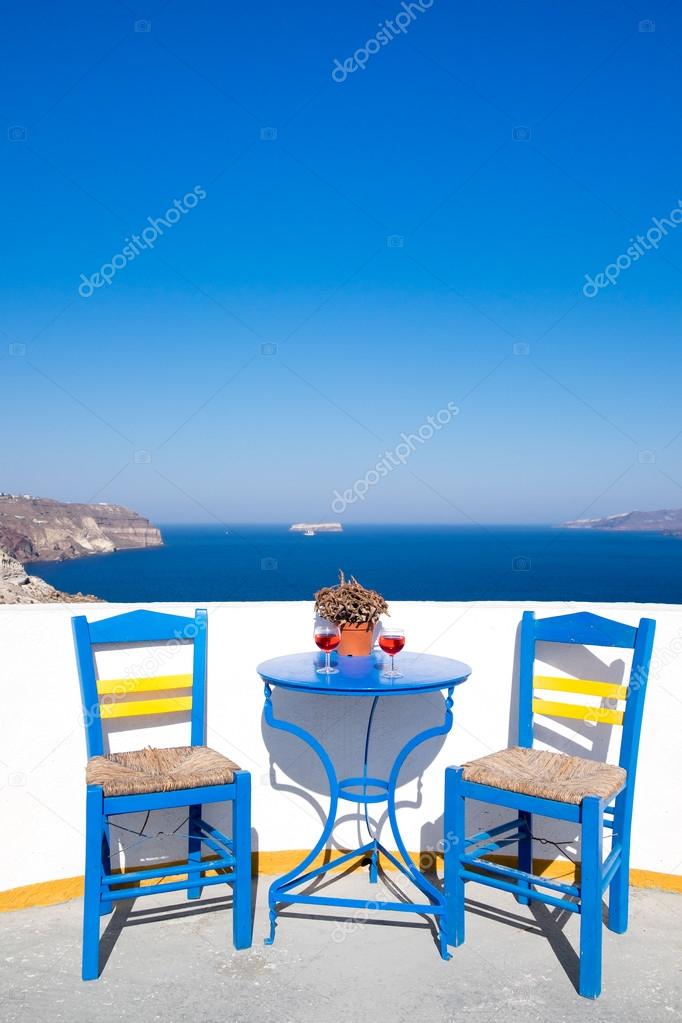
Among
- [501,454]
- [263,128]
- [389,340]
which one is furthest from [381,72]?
[501,454]

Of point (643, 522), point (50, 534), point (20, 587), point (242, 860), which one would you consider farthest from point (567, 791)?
point (643, 522)

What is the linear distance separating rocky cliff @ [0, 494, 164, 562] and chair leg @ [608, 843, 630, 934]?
2913 cm

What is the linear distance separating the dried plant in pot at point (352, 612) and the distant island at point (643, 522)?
3226 cm

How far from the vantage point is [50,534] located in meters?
46.5

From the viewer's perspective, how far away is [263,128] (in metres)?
4.43

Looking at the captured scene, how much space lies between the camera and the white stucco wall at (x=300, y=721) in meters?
2.76

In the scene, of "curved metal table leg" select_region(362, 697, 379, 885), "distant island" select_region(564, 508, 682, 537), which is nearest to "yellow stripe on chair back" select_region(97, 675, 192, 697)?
"curved metal table leg" select_region(362, 697, 379, 885)

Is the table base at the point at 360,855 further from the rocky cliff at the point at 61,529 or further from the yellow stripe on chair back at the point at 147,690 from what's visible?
the rocky cliff at the point at 61,529

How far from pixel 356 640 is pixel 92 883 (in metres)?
1.11

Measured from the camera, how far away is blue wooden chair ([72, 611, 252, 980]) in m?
2.24

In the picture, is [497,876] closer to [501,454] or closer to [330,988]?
[330,988]

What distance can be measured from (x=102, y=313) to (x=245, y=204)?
984cm

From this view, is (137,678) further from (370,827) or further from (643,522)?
(643,522)

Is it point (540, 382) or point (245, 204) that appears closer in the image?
point (245, 204)
